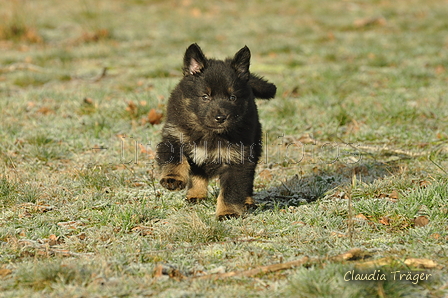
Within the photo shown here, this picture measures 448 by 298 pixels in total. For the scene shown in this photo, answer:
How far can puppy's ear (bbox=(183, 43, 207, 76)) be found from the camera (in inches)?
192

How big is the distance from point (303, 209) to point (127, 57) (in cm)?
910

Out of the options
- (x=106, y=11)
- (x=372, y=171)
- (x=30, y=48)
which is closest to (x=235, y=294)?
(x=372, y=171)

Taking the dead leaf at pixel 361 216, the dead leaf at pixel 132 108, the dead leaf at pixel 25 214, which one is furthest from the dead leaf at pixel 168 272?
the dead leaf at pixel 132 108

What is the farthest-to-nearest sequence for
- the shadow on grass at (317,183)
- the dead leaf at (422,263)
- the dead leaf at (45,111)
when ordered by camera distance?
1. the dead leaf at (45,111)
2. the shadow on grass at (317,183)
3. the dead leaf at (422,263)

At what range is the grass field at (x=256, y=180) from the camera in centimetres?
346

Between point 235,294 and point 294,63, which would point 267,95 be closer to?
point 235,294

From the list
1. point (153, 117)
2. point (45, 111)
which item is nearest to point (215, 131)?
point (153, 117)

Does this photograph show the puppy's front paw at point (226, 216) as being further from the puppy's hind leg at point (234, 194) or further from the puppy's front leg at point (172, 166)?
the puppy's front leg at point (172, 166)

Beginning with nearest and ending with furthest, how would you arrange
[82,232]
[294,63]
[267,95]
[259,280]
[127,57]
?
[259,280]
[82,232]
[267,95]
[294,63]
[127,57]

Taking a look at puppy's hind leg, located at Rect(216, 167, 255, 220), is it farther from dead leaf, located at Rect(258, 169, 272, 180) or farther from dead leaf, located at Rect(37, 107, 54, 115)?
dead leaf, located at Rect(37, 107, 54, 115)

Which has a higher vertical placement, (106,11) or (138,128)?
(106,11)

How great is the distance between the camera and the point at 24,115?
799cm

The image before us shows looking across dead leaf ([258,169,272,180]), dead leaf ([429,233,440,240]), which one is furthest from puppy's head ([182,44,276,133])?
dead leaf ([429,233,440,240])

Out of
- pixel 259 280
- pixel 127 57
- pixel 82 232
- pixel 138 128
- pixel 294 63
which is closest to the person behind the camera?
pixel 259 280
